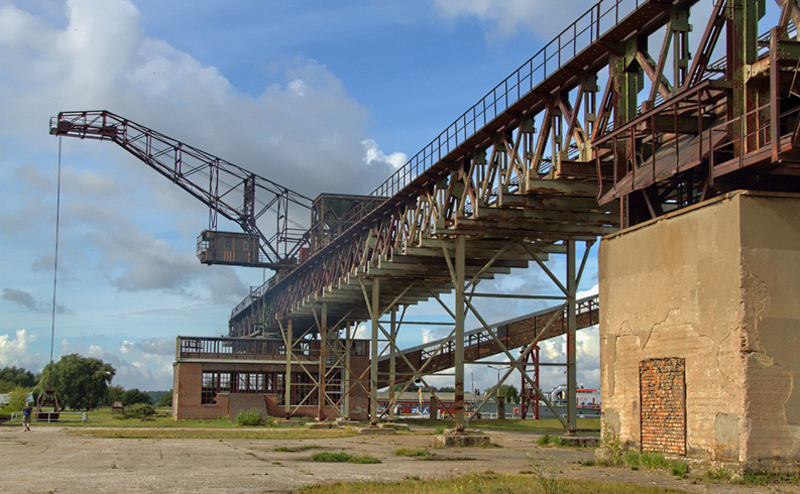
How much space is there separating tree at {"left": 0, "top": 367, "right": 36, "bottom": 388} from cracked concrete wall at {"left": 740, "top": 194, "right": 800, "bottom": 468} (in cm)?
11289

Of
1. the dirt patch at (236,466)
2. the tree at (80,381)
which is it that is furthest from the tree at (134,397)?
the dirt patch at (236,466)

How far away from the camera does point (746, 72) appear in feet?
52.2

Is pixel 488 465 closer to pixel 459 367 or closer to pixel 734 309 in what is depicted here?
pixel 734 309

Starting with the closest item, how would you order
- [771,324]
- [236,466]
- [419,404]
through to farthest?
[771,324] → [236,466] → [419,404]

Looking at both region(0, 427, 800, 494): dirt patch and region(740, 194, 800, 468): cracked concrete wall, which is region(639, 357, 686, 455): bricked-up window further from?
region(740, 194, 800, 468): cracked concrete wall

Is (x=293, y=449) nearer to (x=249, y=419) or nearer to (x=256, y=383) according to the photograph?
(x=249, y=419)

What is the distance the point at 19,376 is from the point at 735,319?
11604 cm

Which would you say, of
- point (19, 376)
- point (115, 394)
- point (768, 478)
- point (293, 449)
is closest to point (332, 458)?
point (293, 449)

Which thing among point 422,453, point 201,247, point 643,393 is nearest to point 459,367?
point 422,453

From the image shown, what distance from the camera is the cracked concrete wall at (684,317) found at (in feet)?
47.8

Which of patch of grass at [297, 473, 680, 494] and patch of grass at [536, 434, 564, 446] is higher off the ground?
patch of grass at [297, 473, 680, 494]

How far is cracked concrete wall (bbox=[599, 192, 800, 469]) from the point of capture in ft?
46.4

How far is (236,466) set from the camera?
57.6 ft

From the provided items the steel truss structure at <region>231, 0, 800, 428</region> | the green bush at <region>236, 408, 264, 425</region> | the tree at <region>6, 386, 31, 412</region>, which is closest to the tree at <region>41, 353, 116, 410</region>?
the tree at <region>6, 386, 31, 412</region>
